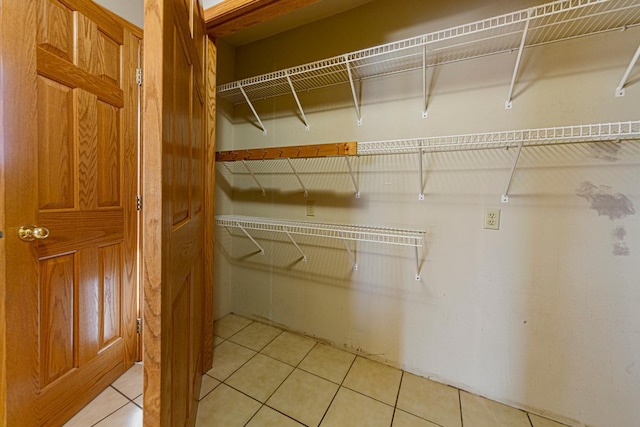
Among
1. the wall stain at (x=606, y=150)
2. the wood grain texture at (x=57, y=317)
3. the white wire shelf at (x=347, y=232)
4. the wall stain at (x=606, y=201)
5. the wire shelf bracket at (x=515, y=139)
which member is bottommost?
the wood grain texture at (x=57, y=317)

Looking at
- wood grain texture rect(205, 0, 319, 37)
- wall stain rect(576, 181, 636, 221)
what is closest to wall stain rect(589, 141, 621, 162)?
wall stain rect(576, 181, 636, 221)

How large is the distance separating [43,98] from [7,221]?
53cm

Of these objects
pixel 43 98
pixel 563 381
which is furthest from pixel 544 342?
pixel 43 98

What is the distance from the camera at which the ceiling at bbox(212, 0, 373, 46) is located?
156cm

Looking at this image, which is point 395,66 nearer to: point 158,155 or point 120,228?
point 158,155

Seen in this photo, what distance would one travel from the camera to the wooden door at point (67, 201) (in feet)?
3.08

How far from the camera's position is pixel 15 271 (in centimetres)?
94

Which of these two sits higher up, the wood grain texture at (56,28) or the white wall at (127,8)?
the white wall at (127,8)

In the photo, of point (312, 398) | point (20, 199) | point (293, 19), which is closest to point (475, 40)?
point (293, 19)

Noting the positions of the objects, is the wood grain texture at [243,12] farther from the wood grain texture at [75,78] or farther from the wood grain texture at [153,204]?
the wood grain texture at [153,204]

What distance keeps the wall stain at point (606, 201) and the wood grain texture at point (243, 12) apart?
5.09ft

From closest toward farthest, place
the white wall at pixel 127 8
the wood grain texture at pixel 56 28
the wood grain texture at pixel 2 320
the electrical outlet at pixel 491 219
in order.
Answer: the wood grain texture at pixel 2 320 → the wood grain texture at pixel 56 28 → the electrical outlet at pixel 491 219 → the white wall at pixel 127 8

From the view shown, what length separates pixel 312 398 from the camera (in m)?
1.29

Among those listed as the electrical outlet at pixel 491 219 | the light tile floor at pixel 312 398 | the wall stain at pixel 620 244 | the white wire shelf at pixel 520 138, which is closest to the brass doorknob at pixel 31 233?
the light tile floor at pixel 312 398
